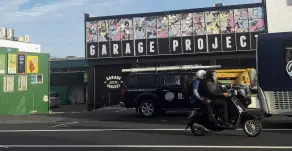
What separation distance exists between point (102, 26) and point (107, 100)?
5035mm

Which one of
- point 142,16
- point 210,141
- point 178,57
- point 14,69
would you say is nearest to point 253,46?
point 178,57

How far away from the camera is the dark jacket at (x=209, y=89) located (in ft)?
33.5

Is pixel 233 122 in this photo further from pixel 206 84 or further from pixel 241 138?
pixel 206 84

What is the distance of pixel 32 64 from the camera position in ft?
82.3

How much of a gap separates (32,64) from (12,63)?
1.44 m

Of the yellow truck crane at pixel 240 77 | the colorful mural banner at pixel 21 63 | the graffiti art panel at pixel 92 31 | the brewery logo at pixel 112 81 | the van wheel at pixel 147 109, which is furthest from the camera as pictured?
the graffiti art panel at pixel 92 31

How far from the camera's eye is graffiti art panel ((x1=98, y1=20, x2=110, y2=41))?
89.2 ft

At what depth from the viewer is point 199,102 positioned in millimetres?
10430

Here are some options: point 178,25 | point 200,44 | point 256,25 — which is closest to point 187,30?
point 178,25

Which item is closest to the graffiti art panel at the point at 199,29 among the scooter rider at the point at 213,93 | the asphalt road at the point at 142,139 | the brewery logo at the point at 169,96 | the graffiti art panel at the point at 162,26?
the graffiti art panel at the point at 162,26

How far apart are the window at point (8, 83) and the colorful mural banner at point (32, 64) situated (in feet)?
3.96

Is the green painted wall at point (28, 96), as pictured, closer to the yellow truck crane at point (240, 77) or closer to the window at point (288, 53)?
the yellow truck crane at point (240, 77)

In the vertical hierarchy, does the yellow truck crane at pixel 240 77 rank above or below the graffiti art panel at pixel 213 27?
below

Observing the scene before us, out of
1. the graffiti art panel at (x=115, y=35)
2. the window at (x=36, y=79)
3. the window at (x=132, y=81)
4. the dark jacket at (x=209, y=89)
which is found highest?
the graffiti art panel at (x=115, y=35)
